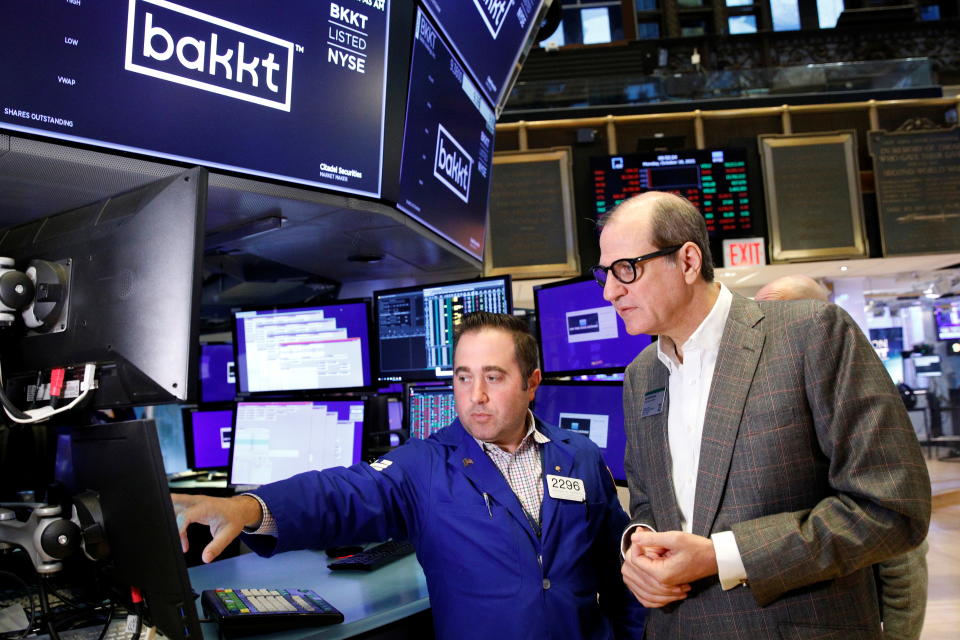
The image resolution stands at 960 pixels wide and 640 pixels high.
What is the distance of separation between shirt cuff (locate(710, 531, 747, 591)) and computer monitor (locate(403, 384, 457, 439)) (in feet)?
4.29

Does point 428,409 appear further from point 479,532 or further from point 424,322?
point 479,532

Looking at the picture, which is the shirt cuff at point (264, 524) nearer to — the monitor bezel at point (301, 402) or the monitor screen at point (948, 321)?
the monitor bezel at point (301, 402)

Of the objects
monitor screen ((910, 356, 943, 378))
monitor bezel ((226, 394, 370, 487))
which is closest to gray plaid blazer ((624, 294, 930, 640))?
monitor bezel ((226, 394, 370, 487))

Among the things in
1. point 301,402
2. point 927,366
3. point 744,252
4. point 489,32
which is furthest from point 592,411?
point 927,366

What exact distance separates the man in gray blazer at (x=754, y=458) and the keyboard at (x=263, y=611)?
64cm

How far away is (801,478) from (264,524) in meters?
0.91

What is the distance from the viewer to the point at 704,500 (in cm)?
121

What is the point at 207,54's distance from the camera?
1.59 meters

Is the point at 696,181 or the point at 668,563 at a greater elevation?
the point at 696,181

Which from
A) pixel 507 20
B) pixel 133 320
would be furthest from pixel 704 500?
pixel 507 20

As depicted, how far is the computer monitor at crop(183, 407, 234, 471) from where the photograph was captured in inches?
131

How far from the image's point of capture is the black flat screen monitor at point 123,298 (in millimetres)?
976

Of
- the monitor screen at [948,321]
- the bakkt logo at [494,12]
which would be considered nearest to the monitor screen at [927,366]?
the monitor screen at [948,321]

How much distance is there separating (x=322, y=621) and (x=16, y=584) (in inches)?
28.2
